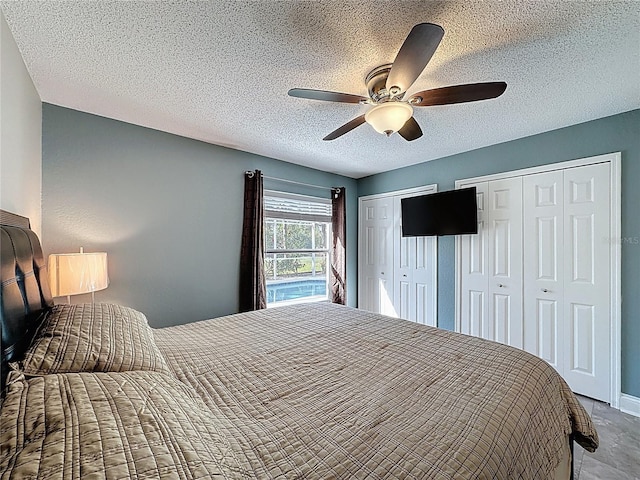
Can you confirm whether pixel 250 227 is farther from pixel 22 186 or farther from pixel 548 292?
pixel 548 292

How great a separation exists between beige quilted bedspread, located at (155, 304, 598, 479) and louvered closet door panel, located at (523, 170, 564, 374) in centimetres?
157

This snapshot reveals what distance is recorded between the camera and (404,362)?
1438 millimetres

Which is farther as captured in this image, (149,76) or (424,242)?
(424,242)

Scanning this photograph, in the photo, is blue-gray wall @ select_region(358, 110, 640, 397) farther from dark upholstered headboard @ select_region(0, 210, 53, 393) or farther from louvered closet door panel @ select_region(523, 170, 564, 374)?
dark upholstered headboard @ select_region(0, 210, 53, 393)

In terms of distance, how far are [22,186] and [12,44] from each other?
75cm

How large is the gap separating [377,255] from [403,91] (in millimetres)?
2986

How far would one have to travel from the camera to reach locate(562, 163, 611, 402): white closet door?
7.91 feet

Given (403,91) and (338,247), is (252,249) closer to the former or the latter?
(338,247)

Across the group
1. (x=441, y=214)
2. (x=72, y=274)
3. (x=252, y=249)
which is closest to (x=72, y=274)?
(x=72, y=274)

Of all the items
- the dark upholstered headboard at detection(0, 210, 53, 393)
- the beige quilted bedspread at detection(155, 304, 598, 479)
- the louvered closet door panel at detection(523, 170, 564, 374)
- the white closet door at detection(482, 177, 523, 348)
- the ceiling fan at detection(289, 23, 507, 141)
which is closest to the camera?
the beige quilted bedspread at detection(155, 304, 598, 479)

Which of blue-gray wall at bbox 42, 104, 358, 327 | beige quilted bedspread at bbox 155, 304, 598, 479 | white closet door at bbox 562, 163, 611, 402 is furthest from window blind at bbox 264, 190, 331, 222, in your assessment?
white closet door at bbox 562, 163, 611, 402

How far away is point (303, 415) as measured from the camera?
1.00 metres

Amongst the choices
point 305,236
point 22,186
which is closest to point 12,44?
point 22,186

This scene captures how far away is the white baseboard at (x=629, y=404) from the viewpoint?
2258mm
